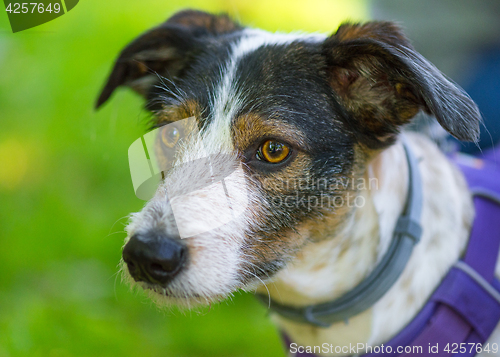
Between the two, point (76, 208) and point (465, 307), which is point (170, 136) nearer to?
point (465, 307)

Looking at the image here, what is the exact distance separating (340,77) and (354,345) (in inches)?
48.5

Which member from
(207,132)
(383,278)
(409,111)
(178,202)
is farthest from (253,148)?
(383,278)

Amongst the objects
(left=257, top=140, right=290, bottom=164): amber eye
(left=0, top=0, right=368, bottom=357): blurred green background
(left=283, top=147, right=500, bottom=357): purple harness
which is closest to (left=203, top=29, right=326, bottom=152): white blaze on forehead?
(left=257, top=140, right=290, bottom=164): amber eye

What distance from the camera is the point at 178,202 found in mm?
1501

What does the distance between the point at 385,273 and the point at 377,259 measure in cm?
7

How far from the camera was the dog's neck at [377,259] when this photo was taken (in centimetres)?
179

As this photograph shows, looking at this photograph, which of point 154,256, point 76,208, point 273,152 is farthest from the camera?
point 76,208

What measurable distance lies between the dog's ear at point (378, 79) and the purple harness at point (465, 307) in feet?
2.15

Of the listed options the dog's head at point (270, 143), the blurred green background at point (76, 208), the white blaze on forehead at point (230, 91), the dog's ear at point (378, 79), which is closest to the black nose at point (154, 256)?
the dog's head at point (270, 143)

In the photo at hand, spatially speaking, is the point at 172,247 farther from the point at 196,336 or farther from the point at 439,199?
the point at 196,336

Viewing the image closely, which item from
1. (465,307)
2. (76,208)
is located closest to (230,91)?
(465,307)

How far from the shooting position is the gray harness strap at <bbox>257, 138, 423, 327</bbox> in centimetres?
176

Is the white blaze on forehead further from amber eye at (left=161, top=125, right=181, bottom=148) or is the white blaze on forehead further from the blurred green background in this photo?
the blurred green background

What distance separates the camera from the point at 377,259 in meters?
1.80
